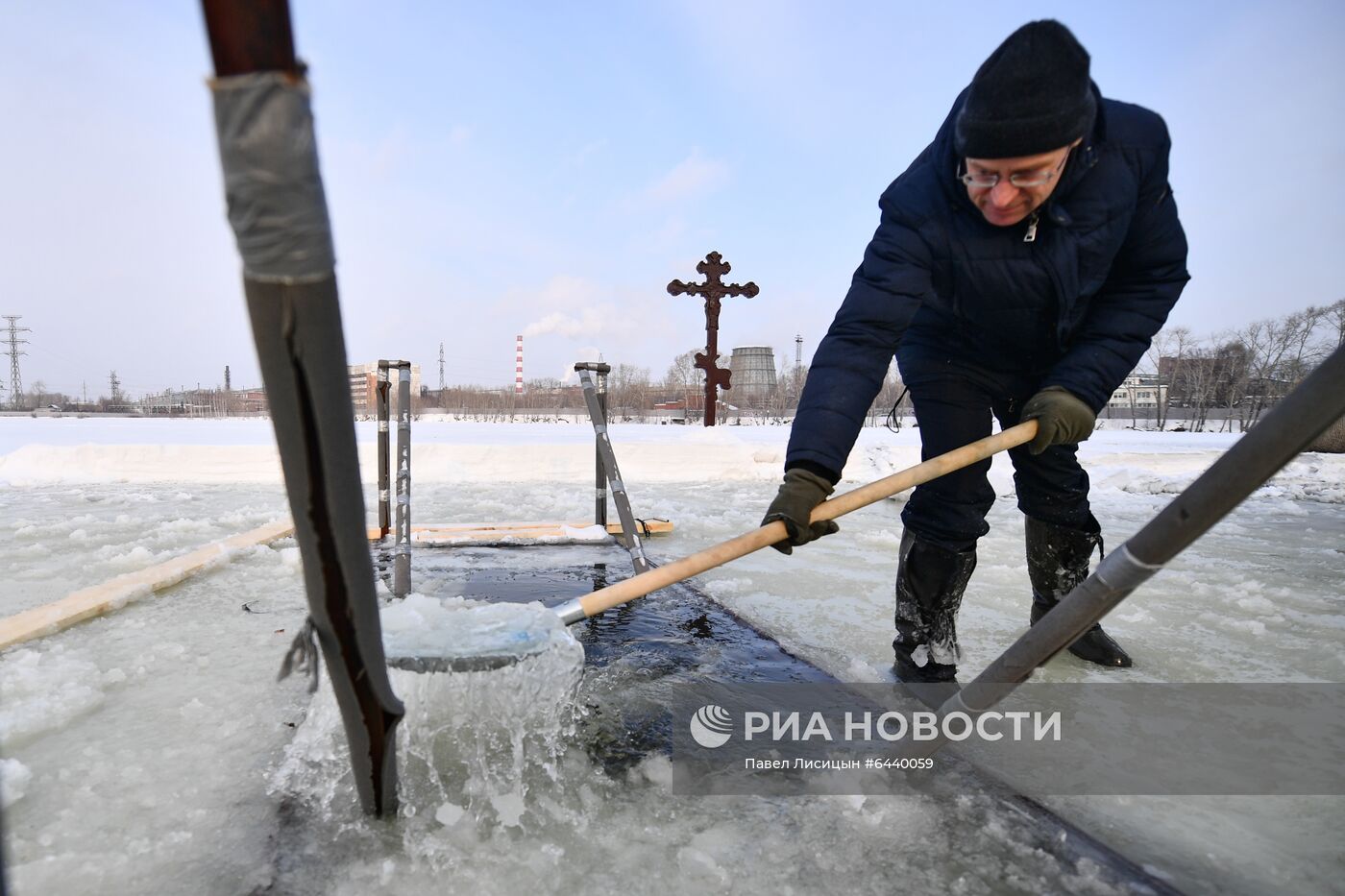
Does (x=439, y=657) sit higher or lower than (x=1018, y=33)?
lower

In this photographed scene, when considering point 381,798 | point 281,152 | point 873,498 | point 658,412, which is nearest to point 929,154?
point 873,498

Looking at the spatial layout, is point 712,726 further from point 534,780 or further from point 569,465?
point 569,465

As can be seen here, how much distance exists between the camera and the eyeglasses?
1599 millimetres

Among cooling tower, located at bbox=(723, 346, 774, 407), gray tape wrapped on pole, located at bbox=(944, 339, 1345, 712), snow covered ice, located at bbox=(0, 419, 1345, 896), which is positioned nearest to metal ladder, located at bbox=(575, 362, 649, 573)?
snow covered ice, located at bbox=(0, 419, 1345, 896)

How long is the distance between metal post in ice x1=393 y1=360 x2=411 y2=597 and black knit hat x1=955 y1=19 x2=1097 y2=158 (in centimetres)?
249

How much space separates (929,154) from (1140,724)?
163 cm

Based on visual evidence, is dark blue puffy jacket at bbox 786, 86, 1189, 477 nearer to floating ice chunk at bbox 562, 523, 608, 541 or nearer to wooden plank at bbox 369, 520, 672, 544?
floating ice chunk at bbox 562, 523, 608, 541

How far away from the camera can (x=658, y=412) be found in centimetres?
3794

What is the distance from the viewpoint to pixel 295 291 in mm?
734

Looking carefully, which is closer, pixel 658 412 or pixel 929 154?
pixel 929 154

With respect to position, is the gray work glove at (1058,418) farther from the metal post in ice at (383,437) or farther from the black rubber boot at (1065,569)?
the metal post in ice at (383,437)

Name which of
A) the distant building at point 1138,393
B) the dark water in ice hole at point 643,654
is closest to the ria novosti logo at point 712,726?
the dark water in ice hole at point 643,654

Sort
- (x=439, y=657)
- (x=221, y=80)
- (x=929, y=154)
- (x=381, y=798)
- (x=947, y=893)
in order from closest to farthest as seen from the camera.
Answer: (x=221, y=80) → (x=947, y=893) → (x=381, y=798) → (x=439, y=657) → (x=929, y=154)

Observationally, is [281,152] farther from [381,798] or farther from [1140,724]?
[1140,724]
